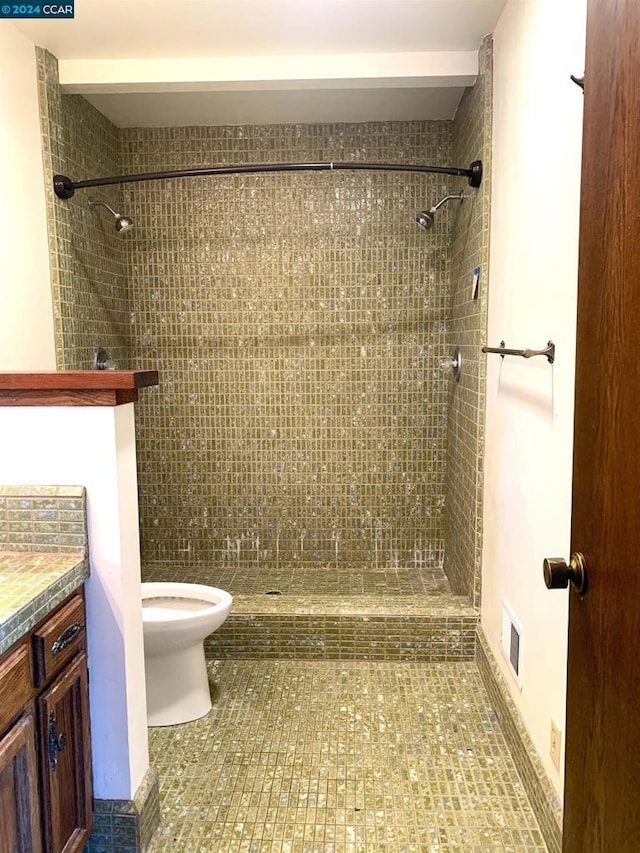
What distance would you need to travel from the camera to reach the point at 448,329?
3.11 meters

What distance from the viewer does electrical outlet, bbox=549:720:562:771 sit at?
59.4 inches

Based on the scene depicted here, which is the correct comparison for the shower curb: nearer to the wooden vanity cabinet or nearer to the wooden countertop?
the wooden vanity cabinet

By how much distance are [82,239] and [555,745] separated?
2559mm

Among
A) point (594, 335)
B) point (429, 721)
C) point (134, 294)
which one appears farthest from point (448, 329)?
point (594, 335)

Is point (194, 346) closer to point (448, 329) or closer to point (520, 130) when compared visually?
point (448, 329)

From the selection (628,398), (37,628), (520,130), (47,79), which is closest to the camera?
(628,398)

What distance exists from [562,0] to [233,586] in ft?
8.46


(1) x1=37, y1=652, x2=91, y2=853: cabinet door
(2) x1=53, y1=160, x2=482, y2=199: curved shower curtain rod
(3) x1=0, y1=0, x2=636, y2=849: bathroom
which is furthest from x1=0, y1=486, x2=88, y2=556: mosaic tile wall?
(2) x1=53, y1=160, x2=482, y2=199: curved shower curtain rod

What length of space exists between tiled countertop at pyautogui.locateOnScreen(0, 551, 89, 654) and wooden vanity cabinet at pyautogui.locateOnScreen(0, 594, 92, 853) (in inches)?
1.6

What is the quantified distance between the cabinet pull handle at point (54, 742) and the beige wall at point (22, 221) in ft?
4.15

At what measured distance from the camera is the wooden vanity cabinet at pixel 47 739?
1123mm

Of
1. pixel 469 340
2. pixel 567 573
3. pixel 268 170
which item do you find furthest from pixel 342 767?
pixel 268 170

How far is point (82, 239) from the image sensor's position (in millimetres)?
2688

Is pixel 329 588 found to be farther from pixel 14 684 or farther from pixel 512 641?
pixel 14 684
